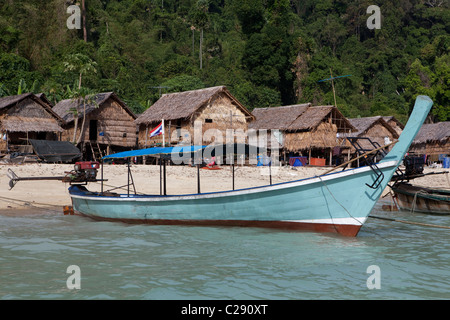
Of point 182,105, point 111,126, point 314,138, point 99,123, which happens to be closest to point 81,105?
point 99,123

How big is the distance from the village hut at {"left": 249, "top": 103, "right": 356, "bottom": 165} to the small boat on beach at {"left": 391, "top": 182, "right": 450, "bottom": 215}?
47.1 ft

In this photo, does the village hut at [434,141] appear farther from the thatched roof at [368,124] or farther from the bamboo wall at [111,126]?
the bamboo wall at [111,126]

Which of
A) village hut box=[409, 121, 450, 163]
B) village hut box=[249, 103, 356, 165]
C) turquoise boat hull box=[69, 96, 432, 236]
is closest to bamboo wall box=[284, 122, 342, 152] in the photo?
village hut box=[249, 103, 356, 165]

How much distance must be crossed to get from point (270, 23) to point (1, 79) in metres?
28.5

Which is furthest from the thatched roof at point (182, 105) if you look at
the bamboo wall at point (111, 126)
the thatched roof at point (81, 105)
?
the thatched roof at point (81, 105)

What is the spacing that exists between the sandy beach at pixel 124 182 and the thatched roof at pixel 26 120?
7.72 m

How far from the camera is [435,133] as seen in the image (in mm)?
39656

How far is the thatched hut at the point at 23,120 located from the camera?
27.3 meters

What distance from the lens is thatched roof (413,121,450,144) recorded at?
38.8m

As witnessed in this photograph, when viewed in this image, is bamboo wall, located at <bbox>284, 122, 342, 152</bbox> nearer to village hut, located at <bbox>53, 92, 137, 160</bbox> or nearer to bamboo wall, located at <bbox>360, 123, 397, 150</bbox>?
bamboo wall, located at <bbox>360, 123, 397, 150</bbox>

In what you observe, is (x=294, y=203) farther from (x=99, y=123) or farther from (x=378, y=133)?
(x=378, y=133)

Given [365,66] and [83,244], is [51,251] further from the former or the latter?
[365,66]

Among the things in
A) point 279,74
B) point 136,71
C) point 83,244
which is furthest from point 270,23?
point 83,244

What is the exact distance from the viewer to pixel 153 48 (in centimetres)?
6062
